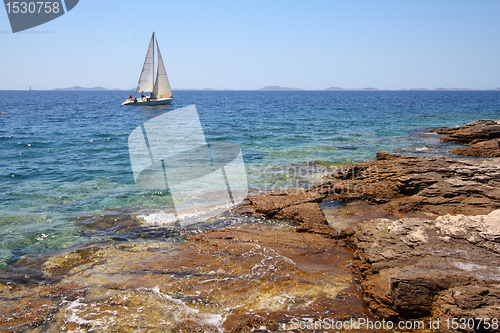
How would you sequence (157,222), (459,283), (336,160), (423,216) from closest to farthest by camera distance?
1. (459,283)
2. (423,216)
3. (157,222)
4. (336,160)

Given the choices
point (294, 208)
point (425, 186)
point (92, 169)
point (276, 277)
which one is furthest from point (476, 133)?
point (92, 169)

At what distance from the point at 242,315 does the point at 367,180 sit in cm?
714

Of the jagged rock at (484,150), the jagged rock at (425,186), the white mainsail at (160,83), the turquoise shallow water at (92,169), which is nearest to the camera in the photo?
the jagged rock at (425,186)

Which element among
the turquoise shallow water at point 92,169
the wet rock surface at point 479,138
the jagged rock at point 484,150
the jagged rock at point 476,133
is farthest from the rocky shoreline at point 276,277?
the jagged rock at point 476,133

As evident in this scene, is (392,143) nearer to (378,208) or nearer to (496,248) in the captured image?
(378,208)

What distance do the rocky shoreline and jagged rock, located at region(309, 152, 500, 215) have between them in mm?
81

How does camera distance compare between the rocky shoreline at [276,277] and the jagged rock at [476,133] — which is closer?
the rocky shoreline at [276,277]

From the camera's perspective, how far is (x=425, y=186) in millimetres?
8953

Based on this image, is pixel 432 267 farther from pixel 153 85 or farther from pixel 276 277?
pixel 153 85

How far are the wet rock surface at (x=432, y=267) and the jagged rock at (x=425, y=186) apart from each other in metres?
2.56

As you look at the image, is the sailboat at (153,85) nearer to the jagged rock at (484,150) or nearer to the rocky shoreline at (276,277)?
the jagged rock at (484,150)

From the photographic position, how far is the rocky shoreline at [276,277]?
441 cm

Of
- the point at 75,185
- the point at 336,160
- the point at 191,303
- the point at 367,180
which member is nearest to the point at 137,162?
the point at 75,185

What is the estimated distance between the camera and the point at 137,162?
54.7ft
